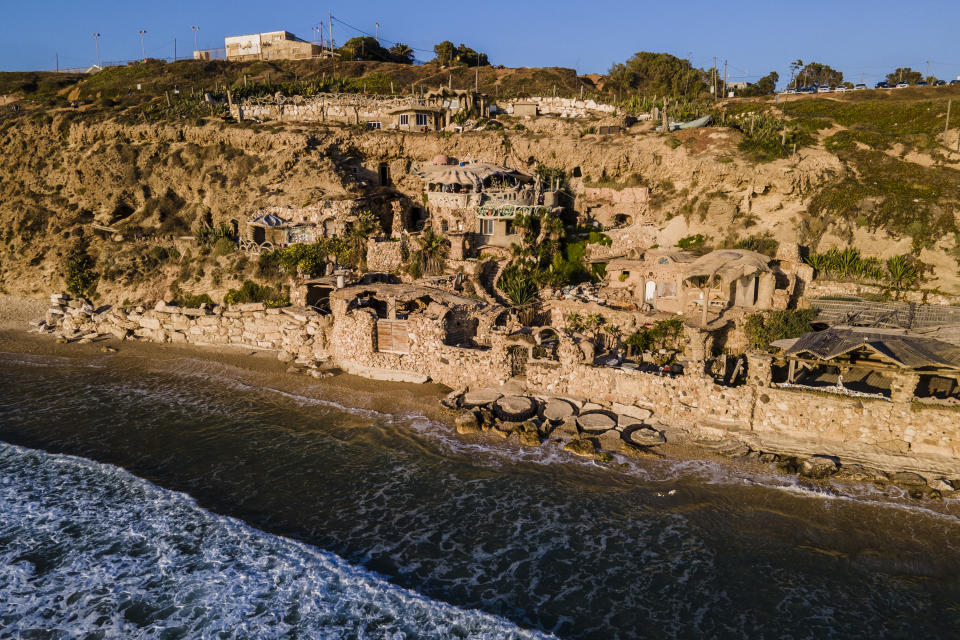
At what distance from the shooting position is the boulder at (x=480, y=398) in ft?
65.4

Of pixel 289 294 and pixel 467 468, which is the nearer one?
pixel 467 468

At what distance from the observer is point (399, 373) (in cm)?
2306

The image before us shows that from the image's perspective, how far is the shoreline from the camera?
624 inches

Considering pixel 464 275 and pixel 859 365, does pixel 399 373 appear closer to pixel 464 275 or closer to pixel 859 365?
pixel 464 275

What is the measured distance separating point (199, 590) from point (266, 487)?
3743 mm

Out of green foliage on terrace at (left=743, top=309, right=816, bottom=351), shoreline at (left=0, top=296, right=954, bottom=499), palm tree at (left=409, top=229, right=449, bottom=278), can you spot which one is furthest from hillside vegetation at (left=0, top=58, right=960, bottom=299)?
palm tree at (left=409, top=229, right=449, bottom=278)

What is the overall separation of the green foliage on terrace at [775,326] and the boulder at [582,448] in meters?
8.89

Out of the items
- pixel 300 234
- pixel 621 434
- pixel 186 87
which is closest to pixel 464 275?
pixel 300 234

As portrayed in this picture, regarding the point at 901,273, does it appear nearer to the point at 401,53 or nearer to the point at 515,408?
the point at 515,408

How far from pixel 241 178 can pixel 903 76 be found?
61573 mm

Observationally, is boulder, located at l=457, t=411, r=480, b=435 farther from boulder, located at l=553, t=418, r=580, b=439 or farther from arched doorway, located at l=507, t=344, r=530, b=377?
arched doorway, located at l=507, t=344, r=530, b=377

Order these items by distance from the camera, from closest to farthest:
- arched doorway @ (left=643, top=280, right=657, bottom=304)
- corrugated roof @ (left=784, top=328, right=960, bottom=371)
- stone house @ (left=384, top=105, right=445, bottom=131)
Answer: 1. corrugated roof @ (left=784, top=328, right=960, bottom=371)
2. arched doorway @ (left=643, top=280, right=657, bottom=304)
3. stone house @ (left=384, top=105, right=445, bottom=131)

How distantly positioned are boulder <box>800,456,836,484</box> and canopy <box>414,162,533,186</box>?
75.5 feet

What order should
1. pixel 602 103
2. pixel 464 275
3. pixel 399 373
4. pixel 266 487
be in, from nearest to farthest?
pixel 266 487
pixel 399 373
pixel 464 275
pixel 602 103
